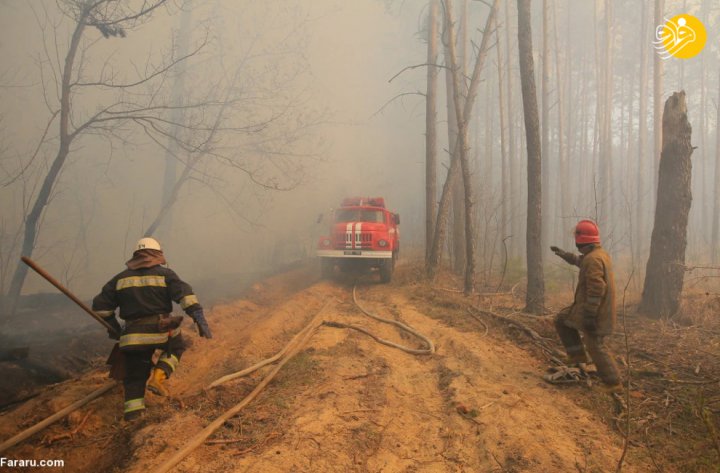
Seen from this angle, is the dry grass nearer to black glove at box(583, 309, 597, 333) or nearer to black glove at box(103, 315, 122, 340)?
black glove at box(583, 309, 597, 333)

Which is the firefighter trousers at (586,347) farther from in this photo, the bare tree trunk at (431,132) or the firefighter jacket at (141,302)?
the bare tree trunk at (431,132)

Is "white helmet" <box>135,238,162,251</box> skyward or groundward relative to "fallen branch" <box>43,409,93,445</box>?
skyward

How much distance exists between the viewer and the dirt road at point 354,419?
3023 mm

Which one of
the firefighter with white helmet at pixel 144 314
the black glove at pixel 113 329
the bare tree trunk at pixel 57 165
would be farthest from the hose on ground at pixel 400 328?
the bare tree trunk at pixel 57 165

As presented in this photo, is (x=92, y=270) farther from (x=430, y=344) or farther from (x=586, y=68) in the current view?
(x=586, y=68)

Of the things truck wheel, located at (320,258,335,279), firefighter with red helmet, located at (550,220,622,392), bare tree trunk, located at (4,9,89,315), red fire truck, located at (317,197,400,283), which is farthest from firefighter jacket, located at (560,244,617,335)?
bare tree trunk, located at (4,9,89,315)

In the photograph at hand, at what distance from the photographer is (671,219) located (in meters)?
6.97

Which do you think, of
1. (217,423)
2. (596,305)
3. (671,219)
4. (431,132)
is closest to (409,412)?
(217,423)

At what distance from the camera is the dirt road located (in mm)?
3023

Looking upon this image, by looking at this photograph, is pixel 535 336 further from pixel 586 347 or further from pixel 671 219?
pixel 671 219

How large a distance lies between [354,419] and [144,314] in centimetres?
239

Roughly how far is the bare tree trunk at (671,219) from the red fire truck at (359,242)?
233 inches

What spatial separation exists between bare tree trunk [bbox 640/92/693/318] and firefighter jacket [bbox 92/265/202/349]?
24.9 feet

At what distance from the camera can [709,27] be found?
2158 cm
